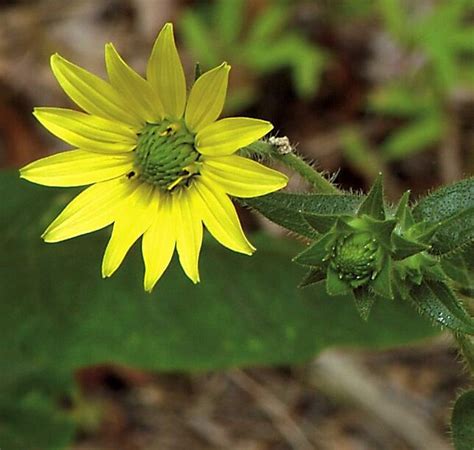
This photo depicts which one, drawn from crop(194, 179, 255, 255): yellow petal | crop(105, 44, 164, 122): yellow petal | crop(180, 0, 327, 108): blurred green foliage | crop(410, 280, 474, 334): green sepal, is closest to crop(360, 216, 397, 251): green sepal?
crop(410, 280, 474, 334): green sepal

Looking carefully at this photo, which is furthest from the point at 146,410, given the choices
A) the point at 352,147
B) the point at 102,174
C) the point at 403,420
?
the point at 102,174

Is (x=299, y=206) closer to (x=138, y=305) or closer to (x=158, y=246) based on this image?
(x=158, y=246)

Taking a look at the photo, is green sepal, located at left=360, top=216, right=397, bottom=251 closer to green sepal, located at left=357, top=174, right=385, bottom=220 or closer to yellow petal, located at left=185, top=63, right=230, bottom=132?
green sepal, located at left=357, top=174, right=385, bottom=220

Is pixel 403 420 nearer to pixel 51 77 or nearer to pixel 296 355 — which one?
pixel 296 355

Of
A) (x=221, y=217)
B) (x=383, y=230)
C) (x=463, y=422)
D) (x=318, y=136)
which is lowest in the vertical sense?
(x=463, y=422)

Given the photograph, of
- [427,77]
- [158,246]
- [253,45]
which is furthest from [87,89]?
[427,77]

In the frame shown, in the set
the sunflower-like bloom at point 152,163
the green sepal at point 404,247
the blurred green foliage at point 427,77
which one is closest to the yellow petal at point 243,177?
the sunflower-like bloom at point 152,163
